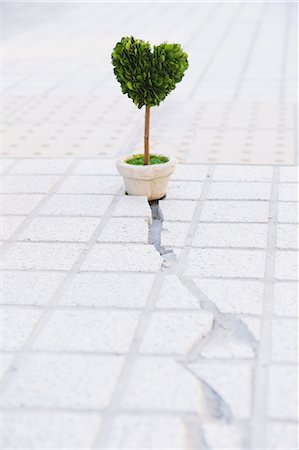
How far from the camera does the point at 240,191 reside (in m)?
4.62

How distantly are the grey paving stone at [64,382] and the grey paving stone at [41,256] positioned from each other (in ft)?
2.67

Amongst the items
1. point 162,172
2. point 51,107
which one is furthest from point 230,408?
point 51,107

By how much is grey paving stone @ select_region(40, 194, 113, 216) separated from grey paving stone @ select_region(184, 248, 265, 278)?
0.78 meters

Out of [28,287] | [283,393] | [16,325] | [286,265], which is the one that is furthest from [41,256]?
[283,393]

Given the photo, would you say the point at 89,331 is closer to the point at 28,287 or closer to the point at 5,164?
the point at 28,287

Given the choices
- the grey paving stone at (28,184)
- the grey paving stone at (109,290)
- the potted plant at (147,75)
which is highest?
the potted plant at (147,75)

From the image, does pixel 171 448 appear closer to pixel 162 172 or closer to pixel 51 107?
pixel 162 172

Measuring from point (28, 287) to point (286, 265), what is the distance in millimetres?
1178

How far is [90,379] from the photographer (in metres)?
2.77

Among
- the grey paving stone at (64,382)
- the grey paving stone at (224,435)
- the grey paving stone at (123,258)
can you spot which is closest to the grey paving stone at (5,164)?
the grey paving stone at (123,258)

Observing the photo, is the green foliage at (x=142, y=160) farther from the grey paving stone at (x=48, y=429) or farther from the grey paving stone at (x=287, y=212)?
the grey paving stone at (x=48, y=429)

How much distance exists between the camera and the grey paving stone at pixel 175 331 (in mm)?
2959

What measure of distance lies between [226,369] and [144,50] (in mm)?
2037

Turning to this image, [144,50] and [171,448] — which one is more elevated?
[144,50]
